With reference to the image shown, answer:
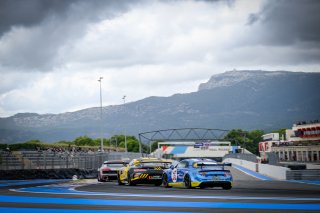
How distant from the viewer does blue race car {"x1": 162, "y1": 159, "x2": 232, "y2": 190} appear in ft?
68.9

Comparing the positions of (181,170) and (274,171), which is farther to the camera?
(274,171)

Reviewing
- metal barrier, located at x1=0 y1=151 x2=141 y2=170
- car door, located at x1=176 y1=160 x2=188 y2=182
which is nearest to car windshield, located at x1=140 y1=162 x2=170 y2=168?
car door, located at x1=176 y1=160 x2=188 y2=182

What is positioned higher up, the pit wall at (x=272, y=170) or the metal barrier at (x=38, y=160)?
the metal barrier at (x=38, y=160)

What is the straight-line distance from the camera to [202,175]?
2106 centimetres

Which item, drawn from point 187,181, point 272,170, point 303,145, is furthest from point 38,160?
point 303,145

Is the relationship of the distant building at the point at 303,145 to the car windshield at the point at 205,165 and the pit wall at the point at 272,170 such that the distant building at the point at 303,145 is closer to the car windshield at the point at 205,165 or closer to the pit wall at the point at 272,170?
the pit wall at the point at 272,170

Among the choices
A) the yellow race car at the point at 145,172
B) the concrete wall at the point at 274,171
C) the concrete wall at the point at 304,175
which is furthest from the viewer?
the concrete wall at the point at 274,171

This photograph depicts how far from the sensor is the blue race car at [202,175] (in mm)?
21016

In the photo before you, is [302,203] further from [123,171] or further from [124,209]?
[123,171]

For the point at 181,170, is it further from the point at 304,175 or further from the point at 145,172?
the point at 304,175

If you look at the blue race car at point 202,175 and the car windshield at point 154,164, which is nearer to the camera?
the blue race car at point 202,175

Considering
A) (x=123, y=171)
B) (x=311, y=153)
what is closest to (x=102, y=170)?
(x=123, y=171)

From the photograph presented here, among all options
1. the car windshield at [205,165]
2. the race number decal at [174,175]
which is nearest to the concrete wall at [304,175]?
the race number decal at [174,175]

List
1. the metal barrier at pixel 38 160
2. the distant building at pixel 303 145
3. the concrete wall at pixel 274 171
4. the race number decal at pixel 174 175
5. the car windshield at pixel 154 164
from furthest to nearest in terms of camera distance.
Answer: the distant building at pixel 303 145 → the concrete wall at pixel 274 171 → the metal barrier at pixel 38 160 → the car windshield at pixel 154 164 → the race number decal at pixel 174 175
